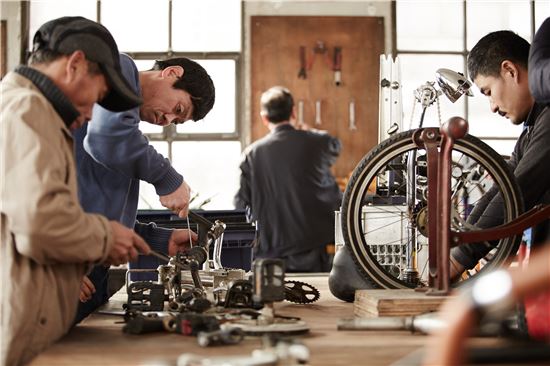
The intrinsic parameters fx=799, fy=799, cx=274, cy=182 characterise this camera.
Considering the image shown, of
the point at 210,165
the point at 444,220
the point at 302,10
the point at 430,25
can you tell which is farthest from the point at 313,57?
the point at 444,220

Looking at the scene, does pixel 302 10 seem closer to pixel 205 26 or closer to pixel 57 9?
pixel 205 26

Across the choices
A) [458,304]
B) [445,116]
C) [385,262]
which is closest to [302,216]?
[445,116]

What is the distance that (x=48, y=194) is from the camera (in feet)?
4.76

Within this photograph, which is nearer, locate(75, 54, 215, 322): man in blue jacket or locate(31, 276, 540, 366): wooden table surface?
locate(31, 276, 540, 366): wooden table surface

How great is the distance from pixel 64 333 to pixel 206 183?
15.9ft

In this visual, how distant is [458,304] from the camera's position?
2.37 feet

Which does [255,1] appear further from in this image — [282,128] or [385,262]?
[385,262]

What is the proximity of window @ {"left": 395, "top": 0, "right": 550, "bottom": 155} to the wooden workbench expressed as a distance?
16.7ft

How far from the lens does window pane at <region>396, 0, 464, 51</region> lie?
6.74m

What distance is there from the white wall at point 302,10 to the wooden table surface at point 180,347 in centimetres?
470

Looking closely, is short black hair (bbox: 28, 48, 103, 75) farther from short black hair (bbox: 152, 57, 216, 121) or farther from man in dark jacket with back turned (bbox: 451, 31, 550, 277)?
man in dark jacket with back turned (bbox: 451, 31, 550, 277)

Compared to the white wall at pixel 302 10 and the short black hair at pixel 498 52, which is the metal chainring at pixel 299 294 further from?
the white wall at pixel 302 10

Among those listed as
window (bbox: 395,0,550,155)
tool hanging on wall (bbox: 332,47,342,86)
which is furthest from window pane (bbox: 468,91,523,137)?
tool hanging on wall (bbox: 332,47,342,86)

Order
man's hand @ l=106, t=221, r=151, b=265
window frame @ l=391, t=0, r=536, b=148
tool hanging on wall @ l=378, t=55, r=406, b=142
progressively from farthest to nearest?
window frame @ l=391, t=0, r=536, b=148 → tool hanging on wall @ l=378, t=55, r=406, b=142 → man's hand @ l=106, t=221, r=151, b=265
